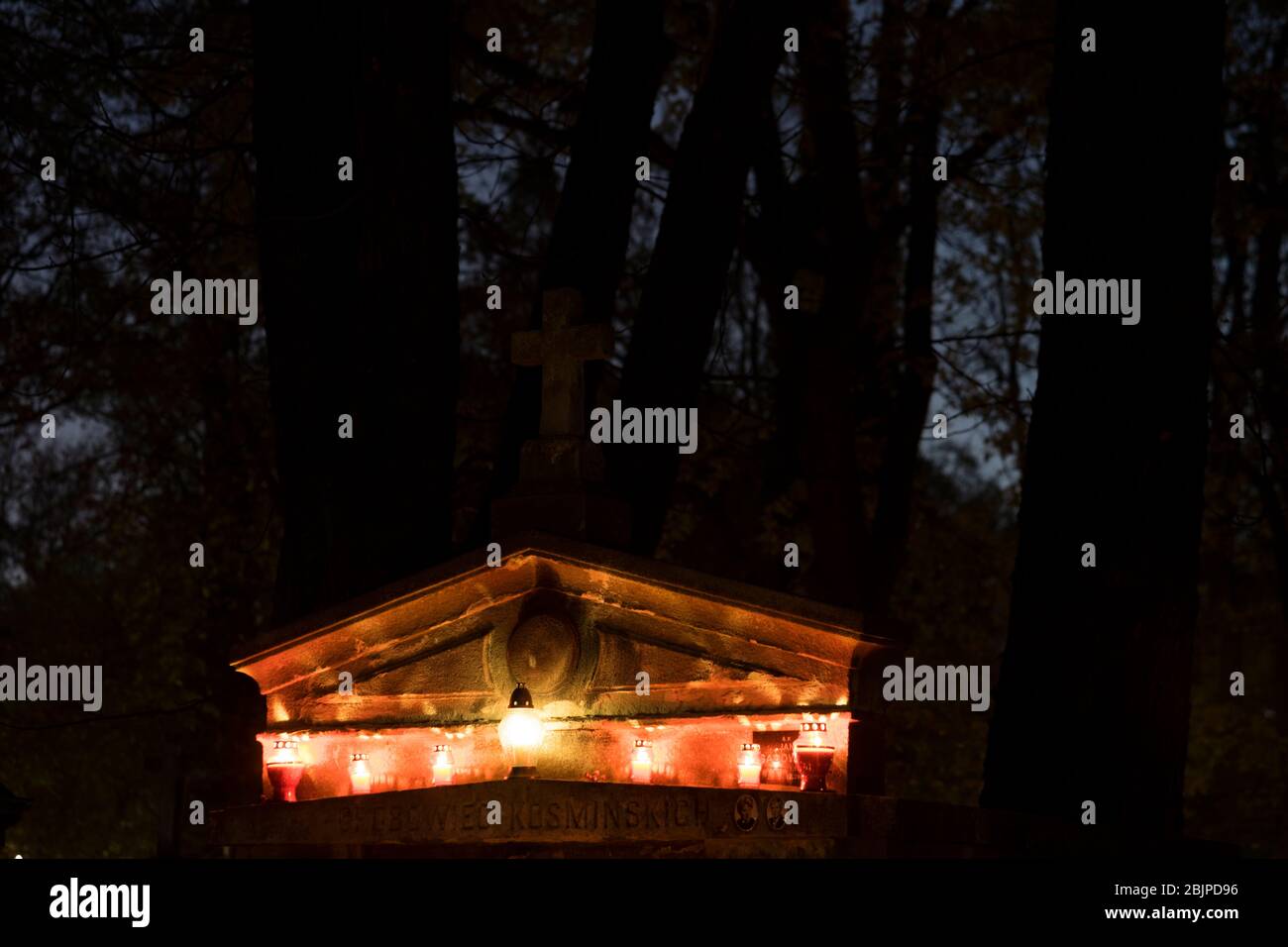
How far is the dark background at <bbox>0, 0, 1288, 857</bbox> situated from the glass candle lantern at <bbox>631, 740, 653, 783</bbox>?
1.12m

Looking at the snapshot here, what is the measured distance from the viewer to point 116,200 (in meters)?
12.1

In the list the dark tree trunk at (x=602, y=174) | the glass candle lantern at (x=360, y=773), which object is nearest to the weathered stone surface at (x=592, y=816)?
the glass candle lantern at (x=360, y=773)

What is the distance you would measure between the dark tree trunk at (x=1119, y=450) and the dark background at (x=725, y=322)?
0.06 feet

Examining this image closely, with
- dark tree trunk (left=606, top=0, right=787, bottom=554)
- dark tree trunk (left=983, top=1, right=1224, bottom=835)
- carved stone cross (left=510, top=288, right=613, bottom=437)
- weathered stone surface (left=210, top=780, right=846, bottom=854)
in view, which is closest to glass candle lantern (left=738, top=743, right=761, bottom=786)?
weathered stone surface (left=210, top=780, right=846, bottom=854)

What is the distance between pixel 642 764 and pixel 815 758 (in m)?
0.76

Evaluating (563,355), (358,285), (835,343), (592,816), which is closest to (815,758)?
(592,816)

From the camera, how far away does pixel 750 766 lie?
705 cm

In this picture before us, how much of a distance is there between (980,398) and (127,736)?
1777 centimetres

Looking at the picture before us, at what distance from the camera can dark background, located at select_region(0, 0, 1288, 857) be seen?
8.18 m

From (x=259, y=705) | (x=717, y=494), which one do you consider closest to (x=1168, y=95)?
(x=259, y=705)

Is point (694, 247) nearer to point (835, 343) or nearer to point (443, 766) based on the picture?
point (443, 766)

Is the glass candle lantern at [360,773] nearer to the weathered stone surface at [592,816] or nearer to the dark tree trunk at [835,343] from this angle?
the weathered stone surface at [592,816]

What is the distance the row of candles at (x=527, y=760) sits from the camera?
691 cm

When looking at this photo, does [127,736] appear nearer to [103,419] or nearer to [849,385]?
[103,419]
